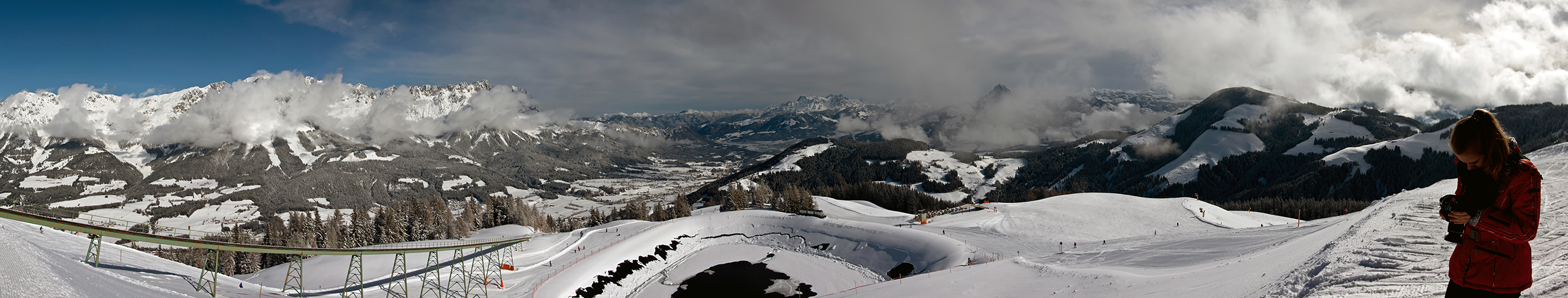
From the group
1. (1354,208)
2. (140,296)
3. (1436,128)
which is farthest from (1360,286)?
(1436,128)

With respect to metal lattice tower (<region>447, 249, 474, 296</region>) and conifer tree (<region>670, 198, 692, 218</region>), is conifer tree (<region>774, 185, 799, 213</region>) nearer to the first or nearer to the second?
conifer tree (<region>670, 198, 692, 218</region>)

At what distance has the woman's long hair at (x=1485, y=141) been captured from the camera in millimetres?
5016

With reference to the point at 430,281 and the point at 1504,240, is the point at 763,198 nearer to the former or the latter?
the point at 430,281

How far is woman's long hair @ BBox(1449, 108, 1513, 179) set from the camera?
16.5 feet

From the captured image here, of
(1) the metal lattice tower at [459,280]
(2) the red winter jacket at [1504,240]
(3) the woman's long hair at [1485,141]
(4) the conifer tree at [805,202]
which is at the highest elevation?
(3) the woman's long hair at [1485,141]

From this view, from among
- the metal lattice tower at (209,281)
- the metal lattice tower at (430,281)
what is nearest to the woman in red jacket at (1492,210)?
the metal lattice tower at (209,281)

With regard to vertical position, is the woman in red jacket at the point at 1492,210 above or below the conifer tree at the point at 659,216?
above

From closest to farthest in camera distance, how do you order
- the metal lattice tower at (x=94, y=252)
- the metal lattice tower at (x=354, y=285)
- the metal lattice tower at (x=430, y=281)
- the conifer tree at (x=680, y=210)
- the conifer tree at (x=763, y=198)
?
the metal lattice tower at (x=94, y=252)
the metal lattice tower at (x=354, y=285)
the metal lattice tower at (x=430, y=281)
the conifer tree at (x=680, y=210)
the conifer tree at (x=763, y=198)

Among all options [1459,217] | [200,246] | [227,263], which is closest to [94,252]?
[200,246]

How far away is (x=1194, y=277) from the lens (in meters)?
23.7

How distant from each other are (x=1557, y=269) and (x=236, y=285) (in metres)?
51.9

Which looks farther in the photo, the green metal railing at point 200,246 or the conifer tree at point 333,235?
the conifer tree at point 333,235

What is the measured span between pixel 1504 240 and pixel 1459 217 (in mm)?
366

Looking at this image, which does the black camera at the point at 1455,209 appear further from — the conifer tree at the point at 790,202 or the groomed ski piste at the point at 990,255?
the conifer tree at the point at 790,202
